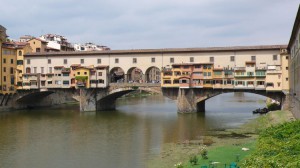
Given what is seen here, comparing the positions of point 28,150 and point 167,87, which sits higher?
point 167,87

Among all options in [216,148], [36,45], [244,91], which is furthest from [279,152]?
[36,45]

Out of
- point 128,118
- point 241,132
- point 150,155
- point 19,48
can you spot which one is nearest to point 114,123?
point 128,118

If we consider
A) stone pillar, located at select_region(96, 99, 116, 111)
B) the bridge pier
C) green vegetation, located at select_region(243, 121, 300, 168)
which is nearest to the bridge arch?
the bridge pier

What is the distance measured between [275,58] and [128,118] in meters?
21.0

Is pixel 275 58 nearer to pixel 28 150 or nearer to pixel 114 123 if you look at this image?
pixel 114 123

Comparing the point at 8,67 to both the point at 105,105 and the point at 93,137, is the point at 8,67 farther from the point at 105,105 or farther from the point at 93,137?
the point at 93,137

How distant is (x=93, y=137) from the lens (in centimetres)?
3344

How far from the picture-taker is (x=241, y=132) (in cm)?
3400

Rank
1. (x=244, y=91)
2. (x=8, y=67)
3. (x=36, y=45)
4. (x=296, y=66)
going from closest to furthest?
(x=296, y=66), (x=244, y=91), (x=8, y=67), (x=36, y=45)

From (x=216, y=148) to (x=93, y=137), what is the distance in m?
12.3

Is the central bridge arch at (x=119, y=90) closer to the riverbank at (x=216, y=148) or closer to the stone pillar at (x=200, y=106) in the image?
the stone pillar at (x=200, y=106)

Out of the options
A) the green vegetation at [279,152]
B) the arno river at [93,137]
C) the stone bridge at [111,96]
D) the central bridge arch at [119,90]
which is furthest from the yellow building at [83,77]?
the green vegetation at [279,152]

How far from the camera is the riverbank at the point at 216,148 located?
2170 cm

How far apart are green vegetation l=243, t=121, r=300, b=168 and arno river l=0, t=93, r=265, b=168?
26.5ft
